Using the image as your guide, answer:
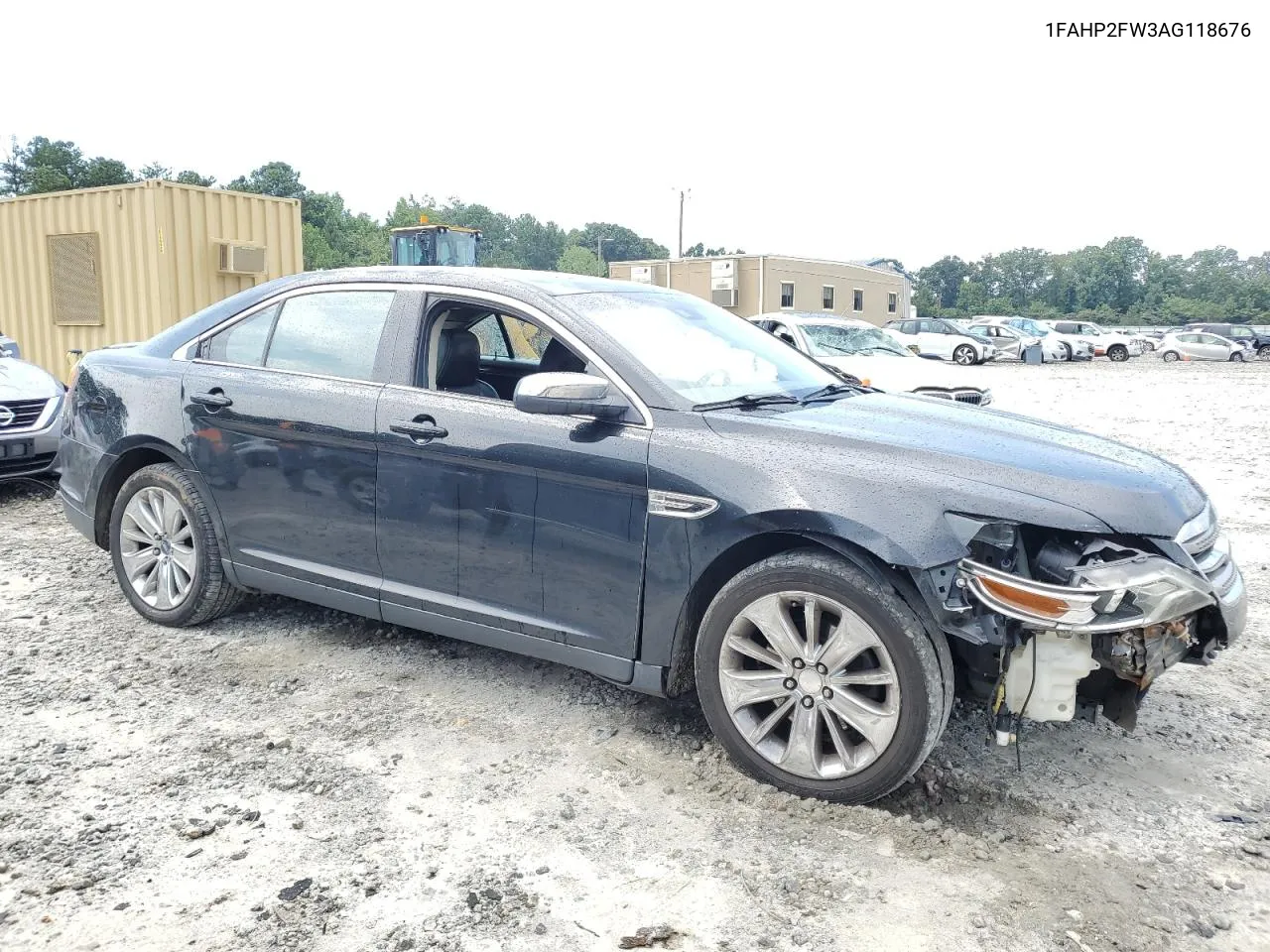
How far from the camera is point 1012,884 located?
283cm

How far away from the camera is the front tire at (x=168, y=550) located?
180 inches

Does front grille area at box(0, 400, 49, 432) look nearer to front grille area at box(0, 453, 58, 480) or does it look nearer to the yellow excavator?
front grille area at box(0, 453, 58, 480)

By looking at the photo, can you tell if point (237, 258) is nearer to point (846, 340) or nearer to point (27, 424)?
point (27, 424)

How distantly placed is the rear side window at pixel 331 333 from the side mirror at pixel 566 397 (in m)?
0.98

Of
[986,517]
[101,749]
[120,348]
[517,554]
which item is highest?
[120,348]

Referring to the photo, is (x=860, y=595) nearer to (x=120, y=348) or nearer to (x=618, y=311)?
(x=618, y=311)

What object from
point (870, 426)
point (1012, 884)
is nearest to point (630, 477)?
point (870, 426)

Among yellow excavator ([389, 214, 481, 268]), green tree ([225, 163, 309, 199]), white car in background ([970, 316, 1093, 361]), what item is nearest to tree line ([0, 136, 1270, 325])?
green tree ([225, 163, 309, 199])

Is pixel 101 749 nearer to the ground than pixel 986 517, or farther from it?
nearer to the ground

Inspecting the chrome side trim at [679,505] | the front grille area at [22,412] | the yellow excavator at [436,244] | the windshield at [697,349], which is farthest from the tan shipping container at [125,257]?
the chrome side trim at [679,505]

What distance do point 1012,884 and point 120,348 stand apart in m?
4.49

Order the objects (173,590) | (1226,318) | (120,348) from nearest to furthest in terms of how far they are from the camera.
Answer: (173,590) < (120,348) < (1226,318)

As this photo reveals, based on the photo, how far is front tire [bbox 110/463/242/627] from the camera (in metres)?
4.57

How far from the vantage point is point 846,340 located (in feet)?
40.0
